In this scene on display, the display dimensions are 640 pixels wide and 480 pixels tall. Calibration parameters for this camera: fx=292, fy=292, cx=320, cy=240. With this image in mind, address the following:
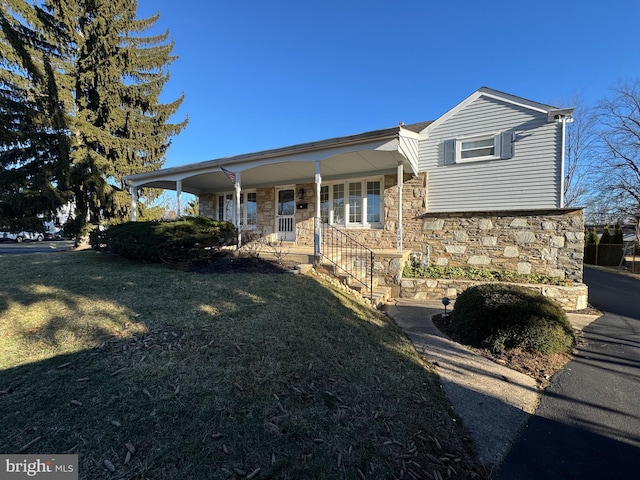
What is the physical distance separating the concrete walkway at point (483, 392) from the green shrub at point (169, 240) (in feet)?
14.9

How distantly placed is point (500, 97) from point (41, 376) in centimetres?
1064

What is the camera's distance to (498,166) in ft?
26.9

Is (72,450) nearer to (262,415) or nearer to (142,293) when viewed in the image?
(262,415)

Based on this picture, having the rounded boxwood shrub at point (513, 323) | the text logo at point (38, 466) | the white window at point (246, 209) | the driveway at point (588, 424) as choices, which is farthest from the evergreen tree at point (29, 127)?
the driveway at point (588, 424)

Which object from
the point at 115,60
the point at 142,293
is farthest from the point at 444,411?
the point at 115,60

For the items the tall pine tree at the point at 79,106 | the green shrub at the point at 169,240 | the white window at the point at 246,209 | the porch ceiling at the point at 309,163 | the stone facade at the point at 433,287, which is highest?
the tall pine tree at the point at 79,106

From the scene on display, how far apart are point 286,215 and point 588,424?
947cm

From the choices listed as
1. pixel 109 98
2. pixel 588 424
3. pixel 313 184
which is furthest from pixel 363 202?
pixel 109 98

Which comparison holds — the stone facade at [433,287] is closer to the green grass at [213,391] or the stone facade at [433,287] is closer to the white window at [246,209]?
the green grass at [213,391]

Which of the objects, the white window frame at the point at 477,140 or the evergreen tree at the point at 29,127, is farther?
the evergreen tree at the point at 29,127

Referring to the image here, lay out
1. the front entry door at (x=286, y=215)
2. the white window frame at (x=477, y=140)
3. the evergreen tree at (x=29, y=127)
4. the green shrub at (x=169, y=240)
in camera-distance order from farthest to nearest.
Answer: the evergreen tree at (x=29, y=127)
the front entry door at (x=286, y=215)
the white window frame at (x=477, y=140)
the green shrub at (x=169, y=240)

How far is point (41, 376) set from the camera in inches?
90.1

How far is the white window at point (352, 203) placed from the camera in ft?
31.1

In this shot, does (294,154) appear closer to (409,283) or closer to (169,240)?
(169,240)
